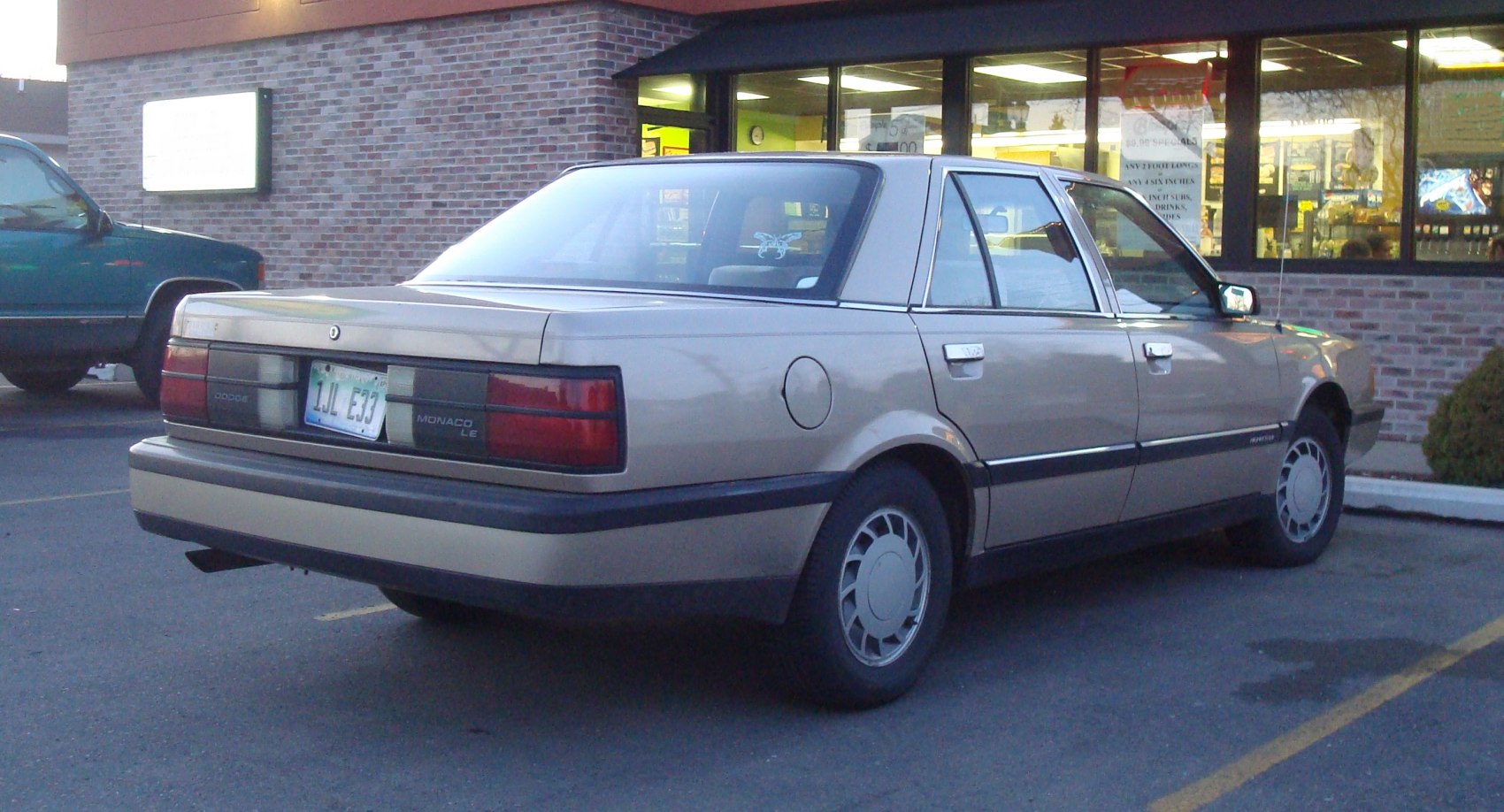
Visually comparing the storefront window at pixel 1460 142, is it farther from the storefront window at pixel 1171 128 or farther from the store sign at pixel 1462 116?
the storefront window at pixel 1171 128

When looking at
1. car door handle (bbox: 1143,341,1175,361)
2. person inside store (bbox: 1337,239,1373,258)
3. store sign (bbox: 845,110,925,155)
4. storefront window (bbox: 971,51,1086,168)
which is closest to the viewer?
car door handle (bbox: 1143,341,1175,361)

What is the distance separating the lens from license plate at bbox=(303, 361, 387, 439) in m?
3.99

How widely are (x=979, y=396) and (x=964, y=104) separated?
8.25 metres

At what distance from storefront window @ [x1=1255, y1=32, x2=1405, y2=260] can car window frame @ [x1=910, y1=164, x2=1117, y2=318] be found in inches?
219

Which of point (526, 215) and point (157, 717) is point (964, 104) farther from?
point (157, 717)

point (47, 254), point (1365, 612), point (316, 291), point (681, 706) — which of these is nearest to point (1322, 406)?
point (1365, 612)

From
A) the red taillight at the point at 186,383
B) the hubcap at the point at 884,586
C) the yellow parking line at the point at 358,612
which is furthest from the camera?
the yellow parking line at the point at 358,612

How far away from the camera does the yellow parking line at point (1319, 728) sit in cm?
379

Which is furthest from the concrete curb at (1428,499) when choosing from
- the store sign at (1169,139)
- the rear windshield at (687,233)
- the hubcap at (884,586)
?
the rear windshield at (687,233)

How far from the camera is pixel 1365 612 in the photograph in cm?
571

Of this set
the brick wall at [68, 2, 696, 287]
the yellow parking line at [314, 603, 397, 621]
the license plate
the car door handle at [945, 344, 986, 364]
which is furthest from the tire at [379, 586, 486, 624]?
the brick wall at [68, 2, 696, 287]

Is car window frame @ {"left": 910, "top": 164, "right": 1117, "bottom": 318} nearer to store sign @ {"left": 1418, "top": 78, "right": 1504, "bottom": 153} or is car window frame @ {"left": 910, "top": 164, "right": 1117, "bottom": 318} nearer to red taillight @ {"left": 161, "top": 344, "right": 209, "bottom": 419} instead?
red taillight @ {"left": 161, "top": 344, "right": 209, "bottom": 419}

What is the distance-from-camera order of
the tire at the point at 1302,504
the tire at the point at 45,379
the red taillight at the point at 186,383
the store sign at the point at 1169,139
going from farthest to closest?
the tire at the point at 45,379 < the store sign at the point at 1169,139 < the tire at the point at 1302,504 < the red taillight at the point at 186,383

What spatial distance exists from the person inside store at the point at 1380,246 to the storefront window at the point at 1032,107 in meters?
2.24
